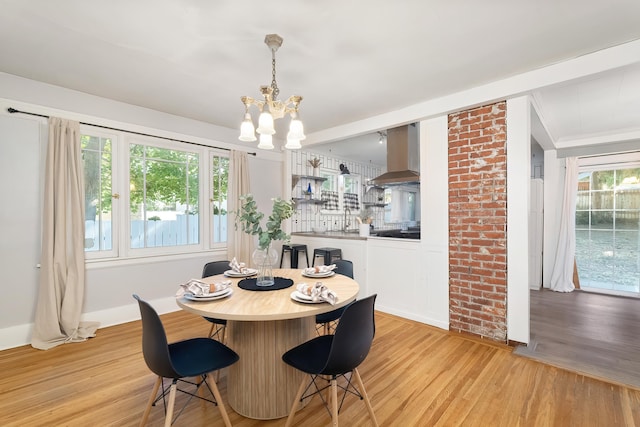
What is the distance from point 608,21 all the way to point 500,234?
5.75 ft

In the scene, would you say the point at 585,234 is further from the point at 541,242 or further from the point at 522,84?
the point at 522,84

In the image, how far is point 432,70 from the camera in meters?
2.61

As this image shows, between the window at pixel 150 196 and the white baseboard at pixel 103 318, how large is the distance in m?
0.62

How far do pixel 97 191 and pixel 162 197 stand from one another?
2.20ft

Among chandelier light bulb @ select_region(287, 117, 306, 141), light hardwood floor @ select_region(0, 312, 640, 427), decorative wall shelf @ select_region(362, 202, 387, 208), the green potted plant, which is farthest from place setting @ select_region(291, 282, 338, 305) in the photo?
decorative wall shelf @ select_region(362, 202, 387, 208)

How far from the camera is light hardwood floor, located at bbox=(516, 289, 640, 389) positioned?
2.38m

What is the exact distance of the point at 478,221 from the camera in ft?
9.82

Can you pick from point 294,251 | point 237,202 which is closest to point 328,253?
point 294,251

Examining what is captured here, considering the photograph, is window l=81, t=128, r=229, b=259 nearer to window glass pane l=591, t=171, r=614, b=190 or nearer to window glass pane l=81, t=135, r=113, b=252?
window glass pane l=81, t=135, r=113, b=252

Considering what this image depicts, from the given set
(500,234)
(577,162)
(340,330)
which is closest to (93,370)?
(340,330)

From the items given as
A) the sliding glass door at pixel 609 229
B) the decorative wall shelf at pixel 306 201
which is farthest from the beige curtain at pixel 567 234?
the decorative wall shelf at pixel 306 201

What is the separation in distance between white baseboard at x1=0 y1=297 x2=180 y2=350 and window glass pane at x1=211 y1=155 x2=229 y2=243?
1028 millimetres

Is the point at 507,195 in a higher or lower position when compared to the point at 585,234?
higher

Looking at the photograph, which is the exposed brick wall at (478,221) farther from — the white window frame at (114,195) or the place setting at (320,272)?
the white window frame at (114,195)
